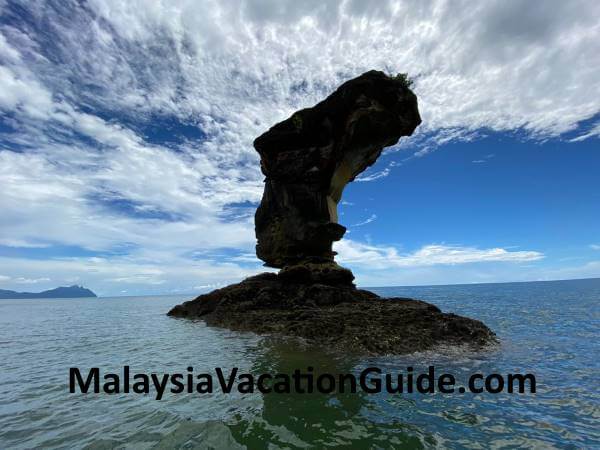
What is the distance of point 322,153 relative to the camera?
1177 inches

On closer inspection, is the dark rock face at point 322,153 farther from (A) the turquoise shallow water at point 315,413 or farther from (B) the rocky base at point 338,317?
(A) the turquoise shallow water at point 315,413

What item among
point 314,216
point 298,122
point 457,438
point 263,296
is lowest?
point 457,438

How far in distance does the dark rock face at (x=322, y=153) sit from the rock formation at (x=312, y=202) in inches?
3.4

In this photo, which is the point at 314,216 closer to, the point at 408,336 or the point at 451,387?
the point at 408,336

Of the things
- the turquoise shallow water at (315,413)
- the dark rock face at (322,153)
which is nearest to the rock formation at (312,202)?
the dark rock face at (322,153)

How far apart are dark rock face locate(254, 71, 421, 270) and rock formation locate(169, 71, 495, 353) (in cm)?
9

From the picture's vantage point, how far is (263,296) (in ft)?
90.5

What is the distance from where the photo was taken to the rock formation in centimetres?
2573

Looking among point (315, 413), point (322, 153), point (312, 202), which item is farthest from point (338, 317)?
point (322, 153)

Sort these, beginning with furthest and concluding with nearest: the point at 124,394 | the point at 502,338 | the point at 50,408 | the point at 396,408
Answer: the point at 502,338 < the point at 124,394 < the point at 50,408 < the point at 396,408

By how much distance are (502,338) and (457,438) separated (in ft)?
49.5

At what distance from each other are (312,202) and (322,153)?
4.73 m

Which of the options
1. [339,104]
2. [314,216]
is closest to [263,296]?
[314,216]

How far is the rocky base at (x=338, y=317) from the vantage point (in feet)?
52.4
